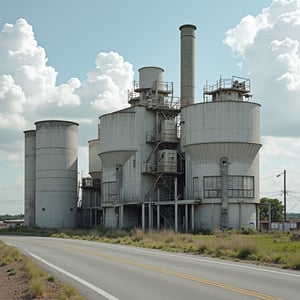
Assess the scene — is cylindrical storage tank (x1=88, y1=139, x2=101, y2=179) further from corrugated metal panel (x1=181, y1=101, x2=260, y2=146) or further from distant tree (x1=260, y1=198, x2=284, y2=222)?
distant tree (x1=260, y1=198, x2=284, y2=222)

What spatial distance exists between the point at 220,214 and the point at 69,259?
109 feet

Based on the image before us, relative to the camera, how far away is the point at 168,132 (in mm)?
64438

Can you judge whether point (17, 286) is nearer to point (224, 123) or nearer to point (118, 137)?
point (224, 123)

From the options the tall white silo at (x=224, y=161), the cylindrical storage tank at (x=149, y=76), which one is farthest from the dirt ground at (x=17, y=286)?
the cylindrical storage tank at (x=149, y=76)

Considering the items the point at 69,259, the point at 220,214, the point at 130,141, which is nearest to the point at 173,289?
the point at 69,259

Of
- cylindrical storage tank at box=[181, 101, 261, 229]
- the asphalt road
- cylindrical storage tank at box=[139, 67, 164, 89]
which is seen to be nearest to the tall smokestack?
cylindrical storage tank at box=[139, 67, 164, 89]

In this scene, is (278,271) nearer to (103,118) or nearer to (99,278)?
(99,278)

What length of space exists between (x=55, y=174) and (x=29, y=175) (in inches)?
332

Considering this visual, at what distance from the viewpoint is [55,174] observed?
78.6 m

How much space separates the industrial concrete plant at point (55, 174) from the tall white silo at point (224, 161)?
24815 mm

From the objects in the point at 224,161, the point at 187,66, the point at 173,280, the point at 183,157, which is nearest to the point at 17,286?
the point at 173,280

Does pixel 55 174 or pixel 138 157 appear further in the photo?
pixel 55 174

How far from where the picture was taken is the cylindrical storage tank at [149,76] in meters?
70.1

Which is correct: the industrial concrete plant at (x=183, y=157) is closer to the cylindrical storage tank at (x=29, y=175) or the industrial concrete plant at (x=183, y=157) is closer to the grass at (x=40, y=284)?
the cylindrical storage tank at (x=29, y=175)
